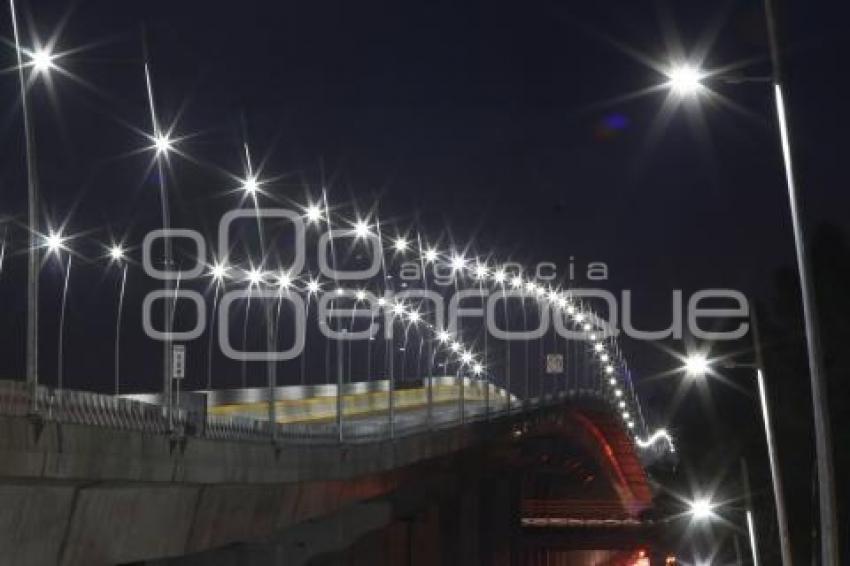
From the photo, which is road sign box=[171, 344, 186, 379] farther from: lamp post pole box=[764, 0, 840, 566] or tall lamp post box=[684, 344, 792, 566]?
lamp post pole box=[764, 0, 840, 566]

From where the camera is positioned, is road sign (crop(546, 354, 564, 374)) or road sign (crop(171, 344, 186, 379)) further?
road sign (crop(546, 354, 564, 374))

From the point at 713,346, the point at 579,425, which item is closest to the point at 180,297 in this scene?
the point at 713,346

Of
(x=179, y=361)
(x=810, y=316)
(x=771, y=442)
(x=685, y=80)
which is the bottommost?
(x=771, y=442)

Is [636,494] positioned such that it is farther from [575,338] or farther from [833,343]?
[833,343]

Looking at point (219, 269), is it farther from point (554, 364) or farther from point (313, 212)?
point (554, 364)

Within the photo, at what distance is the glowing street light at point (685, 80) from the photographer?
60.2 ft

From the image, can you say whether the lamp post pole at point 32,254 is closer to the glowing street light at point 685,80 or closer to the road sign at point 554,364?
the glowing street light at point 685,80

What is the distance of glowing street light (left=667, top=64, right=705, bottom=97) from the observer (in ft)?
60.2

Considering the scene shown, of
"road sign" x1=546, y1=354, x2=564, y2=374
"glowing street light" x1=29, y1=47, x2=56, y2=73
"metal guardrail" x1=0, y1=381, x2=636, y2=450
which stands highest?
"road sign" x1=546, y1=354, x2=564, y2=374

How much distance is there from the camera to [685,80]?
18406mm

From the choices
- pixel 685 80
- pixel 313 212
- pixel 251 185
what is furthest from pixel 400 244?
pixel 685 80

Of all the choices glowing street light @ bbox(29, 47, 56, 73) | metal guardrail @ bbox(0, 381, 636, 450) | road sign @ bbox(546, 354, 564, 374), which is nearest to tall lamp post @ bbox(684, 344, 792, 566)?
metal guardrail @ bbox(0, 381, 636, 450)

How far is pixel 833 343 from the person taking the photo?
1759 inches

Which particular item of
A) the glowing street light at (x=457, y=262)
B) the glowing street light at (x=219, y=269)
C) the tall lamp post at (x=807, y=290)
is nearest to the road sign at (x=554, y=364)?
the glowing street light at (x=457, y=262)
